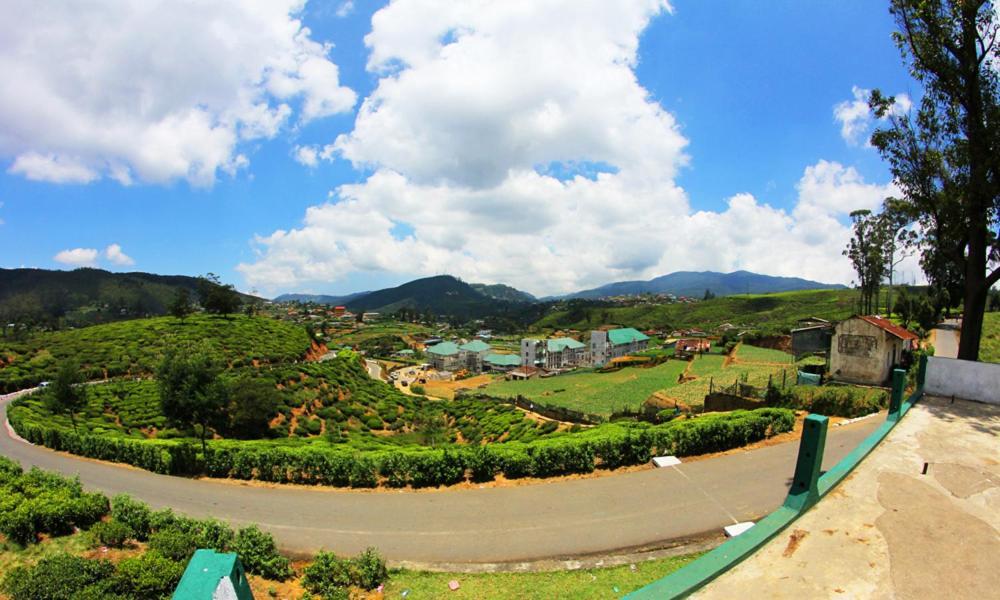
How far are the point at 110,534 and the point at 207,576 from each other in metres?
10.2

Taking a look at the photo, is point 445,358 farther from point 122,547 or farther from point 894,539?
point 894,539

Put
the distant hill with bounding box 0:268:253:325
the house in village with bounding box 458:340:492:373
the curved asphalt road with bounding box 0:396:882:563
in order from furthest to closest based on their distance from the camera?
1. the distant hill with bounding box 0:268:253:325
2. the house in village with bounding box 458:340:492:373
3. the curved asphalt road with bounding box 0:396:882:563

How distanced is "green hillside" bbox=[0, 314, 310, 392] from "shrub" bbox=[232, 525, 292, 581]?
106ft

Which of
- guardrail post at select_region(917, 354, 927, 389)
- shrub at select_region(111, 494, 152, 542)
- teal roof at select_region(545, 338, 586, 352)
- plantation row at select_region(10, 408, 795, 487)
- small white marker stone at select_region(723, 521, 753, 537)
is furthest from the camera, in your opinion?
teal roof at select_region(545, 338, 586, 352)

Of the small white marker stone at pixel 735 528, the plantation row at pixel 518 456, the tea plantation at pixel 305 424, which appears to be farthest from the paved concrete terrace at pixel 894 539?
the tea plantation at pixel 305 424

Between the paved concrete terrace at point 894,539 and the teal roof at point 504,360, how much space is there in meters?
92.2

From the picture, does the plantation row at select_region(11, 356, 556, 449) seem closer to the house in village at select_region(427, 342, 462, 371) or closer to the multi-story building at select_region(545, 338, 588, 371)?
the multi-story building at select_region(545, 338, 588, 371)

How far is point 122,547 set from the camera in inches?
360

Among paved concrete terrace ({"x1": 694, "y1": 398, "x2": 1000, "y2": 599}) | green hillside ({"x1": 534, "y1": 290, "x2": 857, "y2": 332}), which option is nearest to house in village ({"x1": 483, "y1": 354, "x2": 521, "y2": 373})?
green hillside ({"x1": 534, "y1": 290, "x2": 857, "y2": 332})

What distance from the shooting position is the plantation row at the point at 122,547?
21.0ft

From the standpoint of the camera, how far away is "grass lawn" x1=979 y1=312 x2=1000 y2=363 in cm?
2362

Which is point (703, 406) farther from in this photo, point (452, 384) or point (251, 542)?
point (452, 384)

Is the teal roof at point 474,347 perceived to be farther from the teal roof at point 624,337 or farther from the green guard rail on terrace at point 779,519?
the green guard rail on terrace at point 779,519

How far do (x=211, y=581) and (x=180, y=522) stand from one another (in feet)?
32.3
